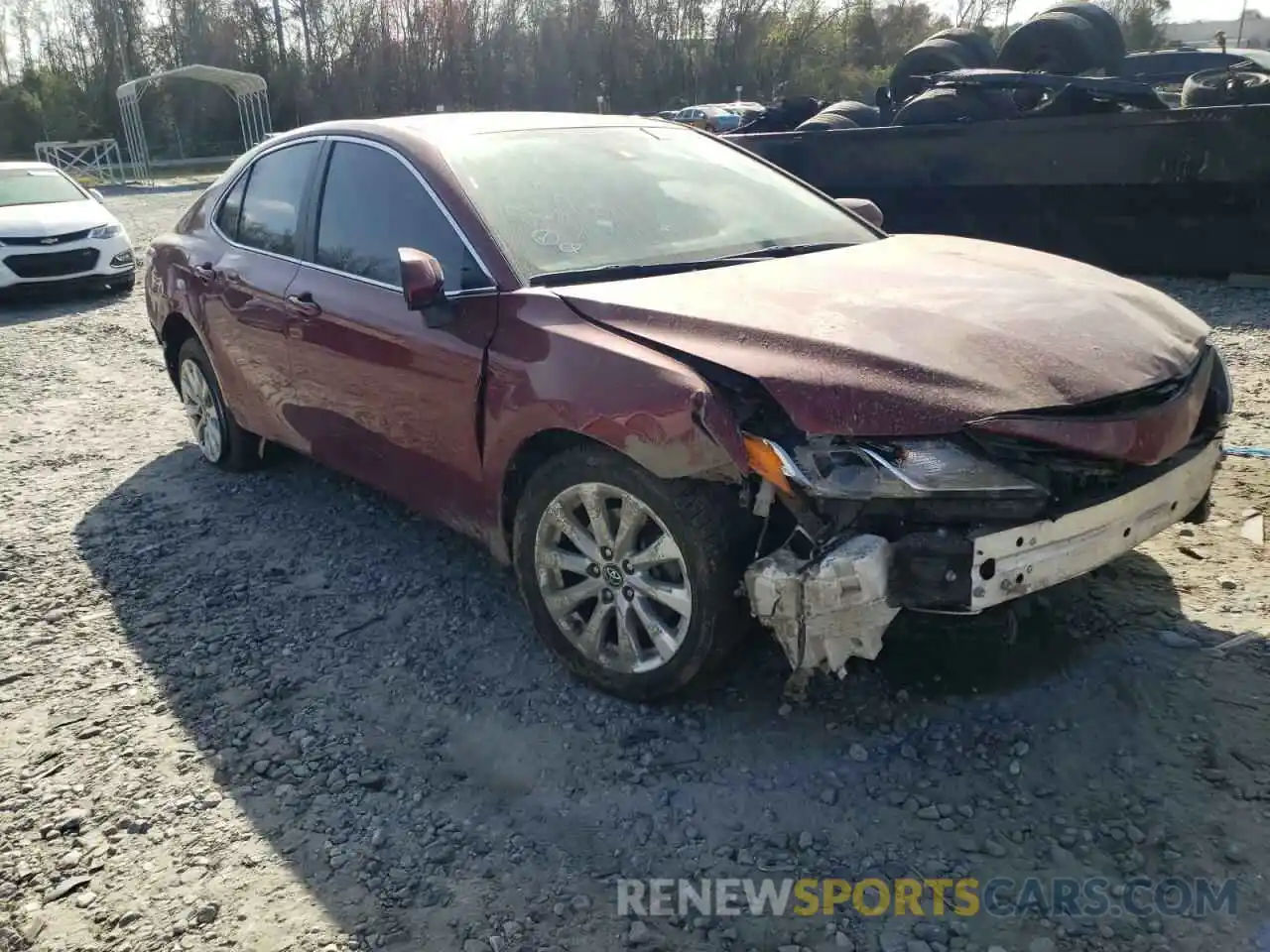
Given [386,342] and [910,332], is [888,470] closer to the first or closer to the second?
[910,332]


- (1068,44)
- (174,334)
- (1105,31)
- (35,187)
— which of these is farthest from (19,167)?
(1105,31)

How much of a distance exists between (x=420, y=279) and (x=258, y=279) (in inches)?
65.3

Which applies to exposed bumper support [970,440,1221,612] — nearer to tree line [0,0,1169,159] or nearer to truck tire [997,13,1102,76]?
truck tire [997,13,1102,76]

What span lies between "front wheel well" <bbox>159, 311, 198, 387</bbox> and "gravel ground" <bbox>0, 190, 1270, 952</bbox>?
1.63 metres

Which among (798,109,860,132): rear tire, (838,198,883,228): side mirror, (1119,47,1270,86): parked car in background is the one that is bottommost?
(838,198,883,228): side mirror

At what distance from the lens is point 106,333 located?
32.3ft

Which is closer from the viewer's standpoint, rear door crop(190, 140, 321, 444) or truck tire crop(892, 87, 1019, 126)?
rear door crop(190, 140, 321, 444)

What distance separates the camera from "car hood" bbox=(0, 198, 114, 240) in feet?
37.0

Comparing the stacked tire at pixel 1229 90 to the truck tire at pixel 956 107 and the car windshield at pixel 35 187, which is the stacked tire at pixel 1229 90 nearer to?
the truck tire at pixel 956 107

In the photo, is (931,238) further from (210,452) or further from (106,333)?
(106,333)

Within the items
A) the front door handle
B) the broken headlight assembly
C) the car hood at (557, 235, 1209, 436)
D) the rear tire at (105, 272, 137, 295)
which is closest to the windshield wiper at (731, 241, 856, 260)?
the car hood at (557, 235, 1209, 436)

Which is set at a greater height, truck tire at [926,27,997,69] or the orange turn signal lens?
truck tire at [926,27,997,69]

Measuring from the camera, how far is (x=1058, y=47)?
10.7 m

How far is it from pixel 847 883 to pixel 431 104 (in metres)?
54.7
